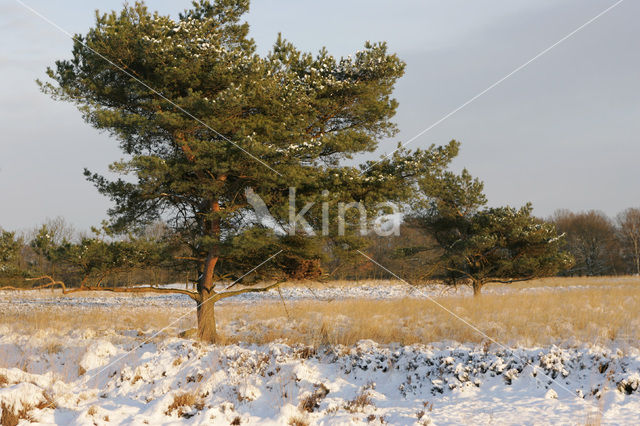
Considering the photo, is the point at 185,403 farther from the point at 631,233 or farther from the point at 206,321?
the point at 631,233

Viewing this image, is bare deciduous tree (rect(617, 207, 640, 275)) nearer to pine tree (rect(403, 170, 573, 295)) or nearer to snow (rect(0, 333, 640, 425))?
pine tree (rect(403, 170, 573, 295))

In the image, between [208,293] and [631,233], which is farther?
[631,233]

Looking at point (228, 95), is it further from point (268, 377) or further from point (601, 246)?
point (601, 246)

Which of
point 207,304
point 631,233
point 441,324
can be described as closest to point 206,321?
point 207,304

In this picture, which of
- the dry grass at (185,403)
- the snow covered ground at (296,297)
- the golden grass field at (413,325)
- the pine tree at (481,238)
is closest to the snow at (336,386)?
the dry grass at (185,403)

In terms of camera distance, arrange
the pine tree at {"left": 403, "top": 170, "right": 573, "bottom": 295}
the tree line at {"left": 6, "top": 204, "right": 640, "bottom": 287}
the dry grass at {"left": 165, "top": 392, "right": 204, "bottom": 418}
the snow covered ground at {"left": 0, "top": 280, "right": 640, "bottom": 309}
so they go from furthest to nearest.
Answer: the snow covered ground at {"left": 0, "top": 280, "right": 640, "bottom": 309} < the pine tree at {"left": 403, "top": 170, "right": 573, "bottom": 295} < the tree line at {"left": 6, "top": 204, "right": 640, "bottom": 287} < the dry grass at {"left": 165, "top": 392, "right": 204, "bottom": 418}

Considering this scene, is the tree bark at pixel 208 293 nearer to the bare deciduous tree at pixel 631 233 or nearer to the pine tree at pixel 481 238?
the pine tree at pixel 481 238

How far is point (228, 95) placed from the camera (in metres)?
8.71

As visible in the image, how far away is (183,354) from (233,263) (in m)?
3.61

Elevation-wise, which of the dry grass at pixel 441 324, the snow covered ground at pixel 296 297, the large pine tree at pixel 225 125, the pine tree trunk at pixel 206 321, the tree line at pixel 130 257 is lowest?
the snow covered ground at pixel 296 297

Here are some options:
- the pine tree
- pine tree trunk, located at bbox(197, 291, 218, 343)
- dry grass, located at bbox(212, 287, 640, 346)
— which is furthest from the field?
the pine tree

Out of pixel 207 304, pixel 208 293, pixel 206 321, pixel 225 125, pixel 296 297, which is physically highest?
pixel 225 125

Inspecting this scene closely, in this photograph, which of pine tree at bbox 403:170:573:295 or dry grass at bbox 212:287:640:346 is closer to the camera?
dry grass at bbox 212:287:640:346

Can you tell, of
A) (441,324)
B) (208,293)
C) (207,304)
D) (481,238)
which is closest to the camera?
(207,304)
